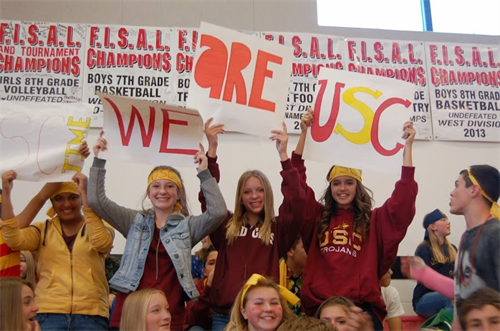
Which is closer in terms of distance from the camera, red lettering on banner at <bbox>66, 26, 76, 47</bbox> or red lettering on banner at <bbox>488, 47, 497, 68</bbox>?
red lettering on banner at <bbox>66, 26, 76, 47</bbox>

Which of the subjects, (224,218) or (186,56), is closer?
(224,218)

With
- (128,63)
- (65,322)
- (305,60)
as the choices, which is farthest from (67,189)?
(305,60)

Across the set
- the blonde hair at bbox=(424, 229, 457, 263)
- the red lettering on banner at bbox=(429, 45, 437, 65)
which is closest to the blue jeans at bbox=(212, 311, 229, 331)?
the blonde hair at bbox=(424, 229, 457, 263)

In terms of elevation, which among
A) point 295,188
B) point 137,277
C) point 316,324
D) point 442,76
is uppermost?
point 442,76

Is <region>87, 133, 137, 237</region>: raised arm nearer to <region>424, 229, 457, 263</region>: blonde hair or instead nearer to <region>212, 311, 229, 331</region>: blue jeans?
<region>212, 311, 229, 331</region>: blue jeans

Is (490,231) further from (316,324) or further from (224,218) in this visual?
(224,218)

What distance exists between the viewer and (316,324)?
2150 mm

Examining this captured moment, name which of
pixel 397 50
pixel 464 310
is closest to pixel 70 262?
pixel 464 310

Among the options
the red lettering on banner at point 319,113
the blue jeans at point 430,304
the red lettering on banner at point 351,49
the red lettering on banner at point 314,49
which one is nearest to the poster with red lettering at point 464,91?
the red lettering on banner at point 351,49

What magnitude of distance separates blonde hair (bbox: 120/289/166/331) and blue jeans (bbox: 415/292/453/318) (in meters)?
2.37

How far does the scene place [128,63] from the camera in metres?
5.07

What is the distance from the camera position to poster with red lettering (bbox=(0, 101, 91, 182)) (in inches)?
121

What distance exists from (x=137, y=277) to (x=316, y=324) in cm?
102

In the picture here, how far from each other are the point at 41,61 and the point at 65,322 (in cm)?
292
